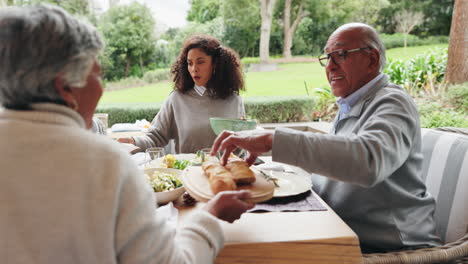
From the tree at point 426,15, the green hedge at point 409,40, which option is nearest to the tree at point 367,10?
the tree at point 426,15

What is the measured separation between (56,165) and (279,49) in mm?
10082

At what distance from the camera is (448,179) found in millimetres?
1466

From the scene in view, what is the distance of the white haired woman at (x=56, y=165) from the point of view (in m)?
0.61

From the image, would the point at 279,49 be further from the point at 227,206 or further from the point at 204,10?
the point at 227,206

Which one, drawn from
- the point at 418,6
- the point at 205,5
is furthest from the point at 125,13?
the point at 418,6

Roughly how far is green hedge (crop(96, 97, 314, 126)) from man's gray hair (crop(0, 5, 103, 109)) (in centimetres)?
518

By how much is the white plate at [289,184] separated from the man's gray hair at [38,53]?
847mm

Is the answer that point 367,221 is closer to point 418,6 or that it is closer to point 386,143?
point 386,143

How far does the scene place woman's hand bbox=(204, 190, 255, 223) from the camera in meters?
0.90

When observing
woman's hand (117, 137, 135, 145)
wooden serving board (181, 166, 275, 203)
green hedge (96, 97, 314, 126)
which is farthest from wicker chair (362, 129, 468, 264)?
green hedge (96, 97, 314, 126)

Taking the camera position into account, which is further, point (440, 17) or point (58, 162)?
point (440, 17)

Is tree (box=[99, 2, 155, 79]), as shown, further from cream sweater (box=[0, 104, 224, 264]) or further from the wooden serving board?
cream sweater (box=[0, 104, 224, 264])

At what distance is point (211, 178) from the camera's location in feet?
3.53

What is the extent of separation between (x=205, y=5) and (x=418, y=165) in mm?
9605
